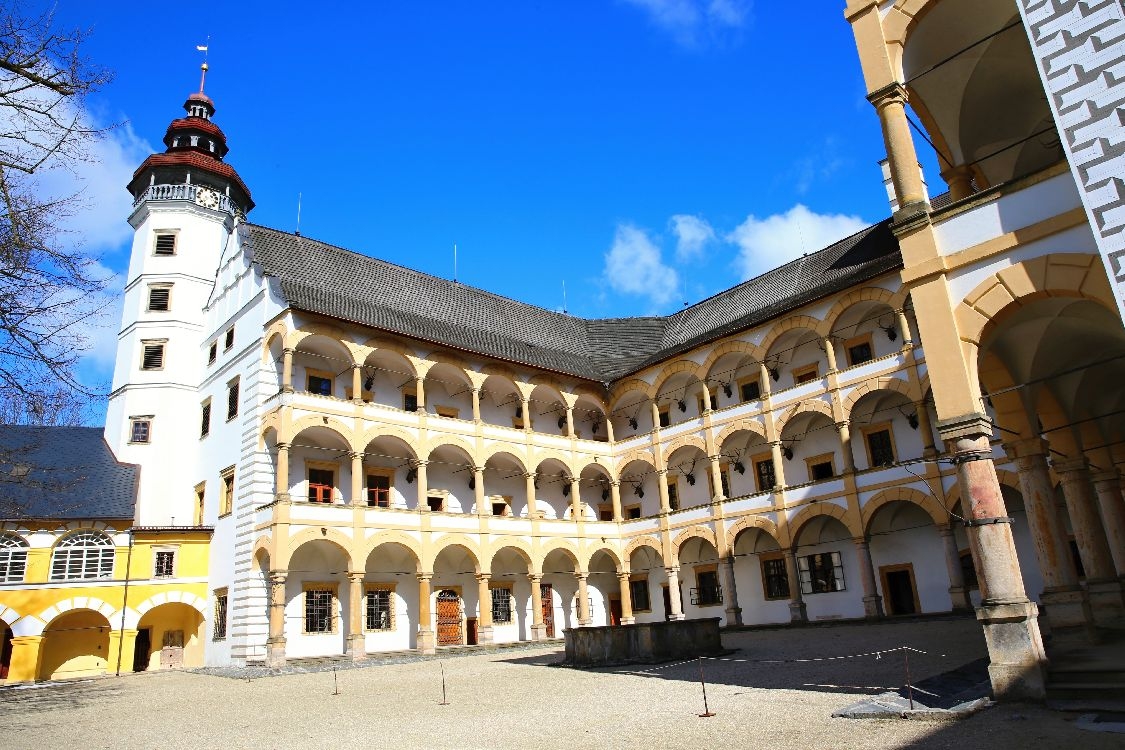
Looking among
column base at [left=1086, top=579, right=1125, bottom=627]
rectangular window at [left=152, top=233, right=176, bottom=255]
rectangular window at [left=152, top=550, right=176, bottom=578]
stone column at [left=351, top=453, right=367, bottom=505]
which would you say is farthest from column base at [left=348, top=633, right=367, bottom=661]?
column base at [left=1086, top=579, right=1125, bottom=627]

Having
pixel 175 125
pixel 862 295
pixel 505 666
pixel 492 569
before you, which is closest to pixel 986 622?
pixel 505 666

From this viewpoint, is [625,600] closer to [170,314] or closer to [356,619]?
[356,619]

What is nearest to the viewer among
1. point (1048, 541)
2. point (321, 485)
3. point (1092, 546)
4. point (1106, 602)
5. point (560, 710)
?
point (560, 710)

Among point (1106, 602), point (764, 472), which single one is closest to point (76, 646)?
point (764, 472)

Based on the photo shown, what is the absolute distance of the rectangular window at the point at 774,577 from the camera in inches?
1156

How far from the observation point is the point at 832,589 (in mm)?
27688

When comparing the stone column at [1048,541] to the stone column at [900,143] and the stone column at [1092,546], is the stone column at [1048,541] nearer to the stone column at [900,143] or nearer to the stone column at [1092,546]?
the stone column at [1092,546]

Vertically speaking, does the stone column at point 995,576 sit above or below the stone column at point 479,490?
below

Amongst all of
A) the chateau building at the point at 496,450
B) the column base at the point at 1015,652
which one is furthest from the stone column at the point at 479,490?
the column base at the point at 1015,652

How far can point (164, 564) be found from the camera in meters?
27.0

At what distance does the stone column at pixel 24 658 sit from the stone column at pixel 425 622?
478 inches

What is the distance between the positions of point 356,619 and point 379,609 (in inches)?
107

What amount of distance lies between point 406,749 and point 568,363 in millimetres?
25194

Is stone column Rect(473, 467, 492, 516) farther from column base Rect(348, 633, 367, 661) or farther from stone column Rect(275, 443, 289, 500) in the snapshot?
stone column Rect(275, 443, 289, 500)
